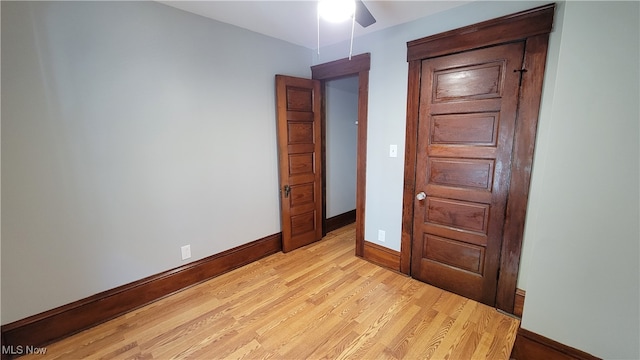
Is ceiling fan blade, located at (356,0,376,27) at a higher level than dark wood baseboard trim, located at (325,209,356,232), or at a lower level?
higher

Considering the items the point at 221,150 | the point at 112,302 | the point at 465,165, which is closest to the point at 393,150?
the point at 465,165

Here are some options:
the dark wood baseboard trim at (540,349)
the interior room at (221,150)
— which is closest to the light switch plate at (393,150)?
the interior room at (221,150)

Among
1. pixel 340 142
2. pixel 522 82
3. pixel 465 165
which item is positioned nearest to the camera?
pixel 522 82

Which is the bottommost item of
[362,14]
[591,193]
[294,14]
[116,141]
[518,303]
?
[518,303]

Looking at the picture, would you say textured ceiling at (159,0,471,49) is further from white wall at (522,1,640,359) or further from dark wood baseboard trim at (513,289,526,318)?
dark wood baseboard trim at (513,289,526,318)

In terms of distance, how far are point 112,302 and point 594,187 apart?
10.3 feet

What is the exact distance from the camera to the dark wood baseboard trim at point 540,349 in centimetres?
140

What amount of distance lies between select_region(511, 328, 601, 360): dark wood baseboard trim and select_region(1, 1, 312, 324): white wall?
2.38m

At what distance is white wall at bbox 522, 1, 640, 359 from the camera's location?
1193 mm

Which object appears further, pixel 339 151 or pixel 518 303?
pixel 339 151

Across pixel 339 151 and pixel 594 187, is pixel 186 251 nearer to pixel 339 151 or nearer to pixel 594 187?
pixel 339 151

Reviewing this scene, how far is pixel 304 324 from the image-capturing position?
1.84 metres

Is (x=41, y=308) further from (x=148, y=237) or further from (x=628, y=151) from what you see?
(x=628, y=151)

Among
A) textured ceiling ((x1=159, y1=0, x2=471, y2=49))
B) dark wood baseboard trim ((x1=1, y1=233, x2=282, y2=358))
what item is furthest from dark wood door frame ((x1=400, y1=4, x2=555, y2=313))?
dark wood baseboard trim ((x1=1, y1=233, x2=282, y2=358))
